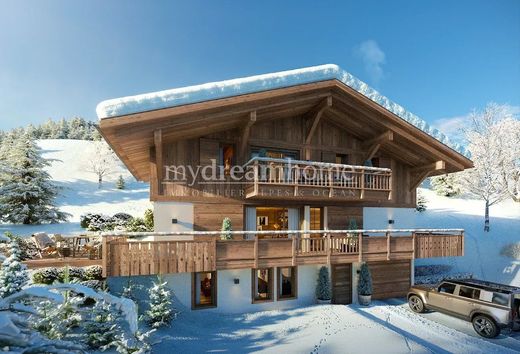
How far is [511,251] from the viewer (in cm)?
2150

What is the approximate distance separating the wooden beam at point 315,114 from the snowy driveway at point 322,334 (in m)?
8.49

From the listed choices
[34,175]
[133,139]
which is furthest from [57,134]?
[133,139]

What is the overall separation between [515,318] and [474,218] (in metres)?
20.7

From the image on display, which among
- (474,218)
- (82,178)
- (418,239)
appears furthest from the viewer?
(82,178)

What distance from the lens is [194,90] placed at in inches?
422

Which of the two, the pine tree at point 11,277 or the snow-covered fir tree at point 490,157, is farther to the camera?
the snow-covered fir tree at point 490,157

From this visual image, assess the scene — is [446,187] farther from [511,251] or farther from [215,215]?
[215,215]

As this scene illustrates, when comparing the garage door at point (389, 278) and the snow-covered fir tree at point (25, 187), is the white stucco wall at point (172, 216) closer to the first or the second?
the garage door at point (389, 278)

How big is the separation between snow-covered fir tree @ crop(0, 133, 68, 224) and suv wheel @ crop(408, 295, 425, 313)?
29091 mm

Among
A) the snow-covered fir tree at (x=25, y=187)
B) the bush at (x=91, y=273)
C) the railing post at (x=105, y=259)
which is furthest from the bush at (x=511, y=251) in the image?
the snow-covered fir tree at (x=25, y=187)

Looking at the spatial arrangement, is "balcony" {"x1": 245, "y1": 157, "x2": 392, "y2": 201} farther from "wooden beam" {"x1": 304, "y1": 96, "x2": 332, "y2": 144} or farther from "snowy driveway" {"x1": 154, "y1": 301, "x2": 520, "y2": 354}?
"snowy driveway" {"x1": 154, "y1": 301, "x2": 520, "y2": 354}

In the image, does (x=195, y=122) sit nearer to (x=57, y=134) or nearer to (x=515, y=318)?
(x=515, y=318)

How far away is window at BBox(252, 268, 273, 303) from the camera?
1363cm

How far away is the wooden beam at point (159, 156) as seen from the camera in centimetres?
1108
